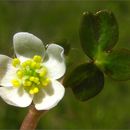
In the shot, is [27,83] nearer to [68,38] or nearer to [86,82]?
[86,82]

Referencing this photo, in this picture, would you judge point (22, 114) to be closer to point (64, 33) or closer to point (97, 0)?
point (64, 33)

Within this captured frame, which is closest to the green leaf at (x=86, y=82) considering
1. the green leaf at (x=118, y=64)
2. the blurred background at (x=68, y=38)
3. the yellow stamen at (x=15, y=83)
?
the green leaf at (x=118, y=64)

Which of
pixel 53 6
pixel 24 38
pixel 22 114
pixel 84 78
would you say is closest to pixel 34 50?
pixel 24 38

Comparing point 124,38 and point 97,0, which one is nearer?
point 124,38

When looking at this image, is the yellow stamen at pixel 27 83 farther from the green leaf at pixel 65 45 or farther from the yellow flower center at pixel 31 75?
the green leaf at pixel 65 45

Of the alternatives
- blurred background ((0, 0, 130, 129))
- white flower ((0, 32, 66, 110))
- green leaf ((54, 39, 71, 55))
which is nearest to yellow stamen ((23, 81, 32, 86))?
white flower ((0, 32, 66, 110))

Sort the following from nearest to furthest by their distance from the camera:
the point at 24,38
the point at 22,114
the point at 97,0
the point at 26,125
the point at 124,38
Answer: the point at 26,125, the point at 24,38, the point at 22,114, the point at 124,38, the point at 97,0
